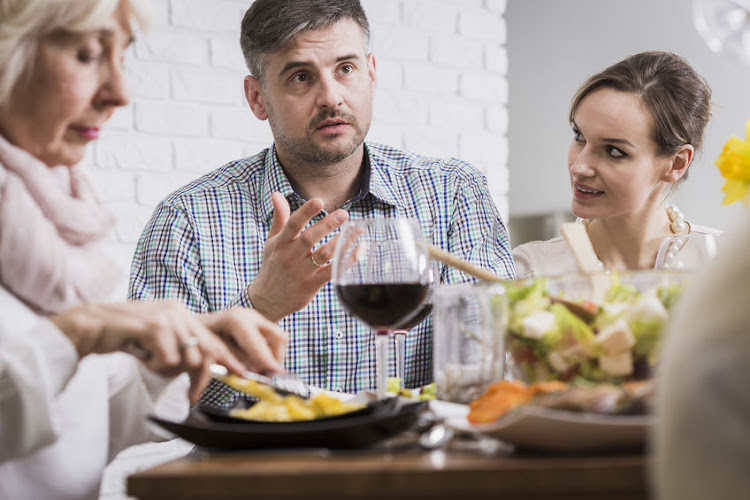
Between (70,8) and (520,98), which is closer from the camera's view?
(70,8)

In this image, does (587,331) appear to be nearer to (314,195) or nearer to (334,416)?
(334,416)

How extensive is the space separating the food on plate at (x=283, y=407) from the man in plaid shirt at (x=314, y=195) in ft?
3.68

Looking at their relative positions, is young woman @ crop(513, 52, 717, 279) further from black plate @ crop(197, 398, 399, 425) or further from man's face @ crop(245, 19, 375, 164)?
black plate @ crop(197, 398, 399, 425)

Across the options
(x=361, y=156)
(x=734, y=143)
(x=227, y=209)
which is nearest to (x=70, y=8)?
(x=734, y=143)

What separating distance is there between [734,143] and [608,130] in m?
1.46

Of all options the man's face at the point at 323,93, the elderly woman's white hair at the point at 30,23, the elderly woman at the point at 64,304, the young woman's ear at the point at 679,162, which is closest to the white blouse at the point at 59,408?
the elderly woman at the point at 64,304

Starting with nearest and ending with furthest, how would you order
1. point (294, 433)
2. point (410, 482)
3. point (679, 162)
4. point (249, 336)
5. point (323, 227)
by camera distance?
point (410, 482) → point (294, 433) → point (249, 336) → point (323, 227) → point (679, 162)

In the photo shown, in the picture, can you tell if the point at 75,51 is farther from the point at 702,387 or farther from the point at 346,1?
the point at 346,1

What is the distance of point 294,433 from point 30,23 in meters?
0.64

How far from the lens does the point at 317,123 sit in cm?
226

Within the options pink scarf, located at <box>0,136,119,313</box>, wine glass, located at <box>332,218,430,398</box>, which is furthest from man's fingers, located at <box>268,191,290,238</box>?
wine glass, located at <box>332,218,430,398</box>

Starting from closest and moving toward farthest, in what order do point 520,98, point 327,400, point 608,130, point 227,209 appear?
1. point 327,400
2. point 227,209
3. point 608,130
4. point 520,98

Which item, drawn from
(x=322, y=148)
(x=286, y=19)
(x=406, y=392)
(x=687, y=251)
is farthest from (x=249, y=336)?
(x=286, y=19)

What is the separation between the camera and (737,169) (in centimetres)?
106
